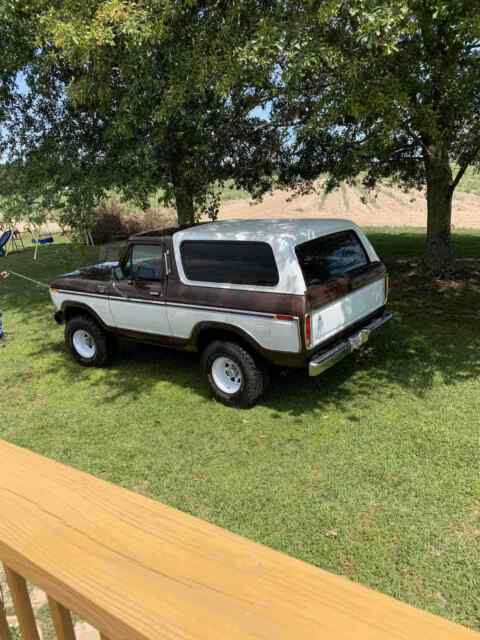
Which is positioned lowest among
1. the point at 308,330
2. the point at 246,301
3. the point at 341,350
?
the point at 341,350

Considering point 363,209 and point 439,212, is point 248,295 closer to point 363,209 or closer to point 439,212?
point 439,212

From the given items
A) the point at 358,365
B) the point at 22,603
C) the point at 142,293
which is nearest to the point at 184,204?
the point at 142,293

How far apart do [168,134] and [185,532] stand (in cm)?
855

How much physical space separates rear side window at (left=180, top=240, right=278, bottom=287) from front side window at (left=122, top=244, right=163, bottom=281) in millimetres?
376

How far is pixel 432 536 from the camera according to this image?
11.4ft

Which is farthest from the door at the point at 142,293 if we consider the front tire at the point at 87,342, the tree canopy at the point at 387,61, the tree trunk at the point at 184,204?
the tree trunk at the point at 184,204

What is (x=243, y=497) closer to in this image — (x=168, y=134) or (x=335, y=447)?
(x=335, y=447)

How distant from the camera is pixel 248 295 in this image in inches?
201

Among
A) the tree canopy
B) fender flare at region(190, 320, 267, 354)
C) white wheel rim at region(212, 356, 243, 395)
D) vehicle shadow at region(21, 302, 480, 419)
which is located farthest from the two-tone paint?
the tree canopy

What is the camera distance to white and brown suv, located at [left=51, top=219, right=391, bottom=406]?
4.91 m

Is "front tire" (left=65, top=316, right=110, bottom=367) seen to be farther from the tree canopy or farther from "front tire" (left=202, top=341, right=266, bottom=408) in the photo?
the tree canopy

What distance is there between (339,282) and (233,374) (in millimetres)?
1534

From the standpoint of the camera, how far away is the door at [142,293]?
593 cm

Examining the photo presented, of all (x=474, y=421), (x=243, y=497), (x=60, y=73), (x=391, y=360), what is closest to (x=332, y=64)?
(x=391, y=360)
